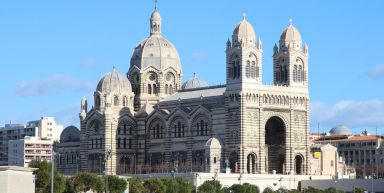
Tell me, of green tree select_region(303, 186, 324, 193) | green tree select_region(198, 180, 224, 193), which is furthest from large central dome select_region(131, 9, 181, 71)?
green tree select_region(198, 180, 224, 193)

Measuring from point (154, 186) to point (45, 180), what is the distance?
76.6 feet

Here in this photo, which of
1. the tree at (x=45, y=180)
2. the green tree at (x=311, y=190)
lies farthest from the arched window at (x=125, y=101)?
the tree at (x=45, y=180)

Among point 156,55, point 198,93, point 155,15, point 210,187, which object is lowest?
point 210,187

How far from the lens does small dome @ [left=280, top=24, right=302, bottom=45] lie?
523 ft

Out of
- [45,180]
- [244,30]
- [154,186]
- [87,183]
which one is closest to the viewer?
[45,180]

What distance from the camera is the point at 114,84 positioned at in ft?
560

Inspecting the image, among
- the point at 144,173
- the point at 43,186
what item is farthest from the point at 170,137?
the point at 43,186

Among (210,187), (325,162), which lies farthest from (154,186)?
(325,162)

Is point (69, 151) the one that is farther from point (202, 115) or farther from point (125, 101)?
point (202, 115)

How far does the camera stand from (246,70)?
6053 inches

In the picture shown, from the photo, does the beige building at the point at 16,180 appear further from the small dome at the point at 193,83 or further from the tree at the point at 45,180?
the small dome at the point at 193,83

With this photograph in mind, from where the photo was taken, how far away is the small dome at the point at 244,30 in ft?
506

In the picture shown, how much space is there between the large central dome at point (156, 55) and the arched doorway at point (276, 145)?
22.2m

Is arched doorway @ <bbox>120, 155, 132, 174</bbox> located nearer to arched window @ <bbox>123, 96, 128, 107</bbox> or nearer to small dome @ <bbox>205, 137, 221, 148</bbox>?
arched window @ <bbox>123, 96, 128, 107</bbox>
